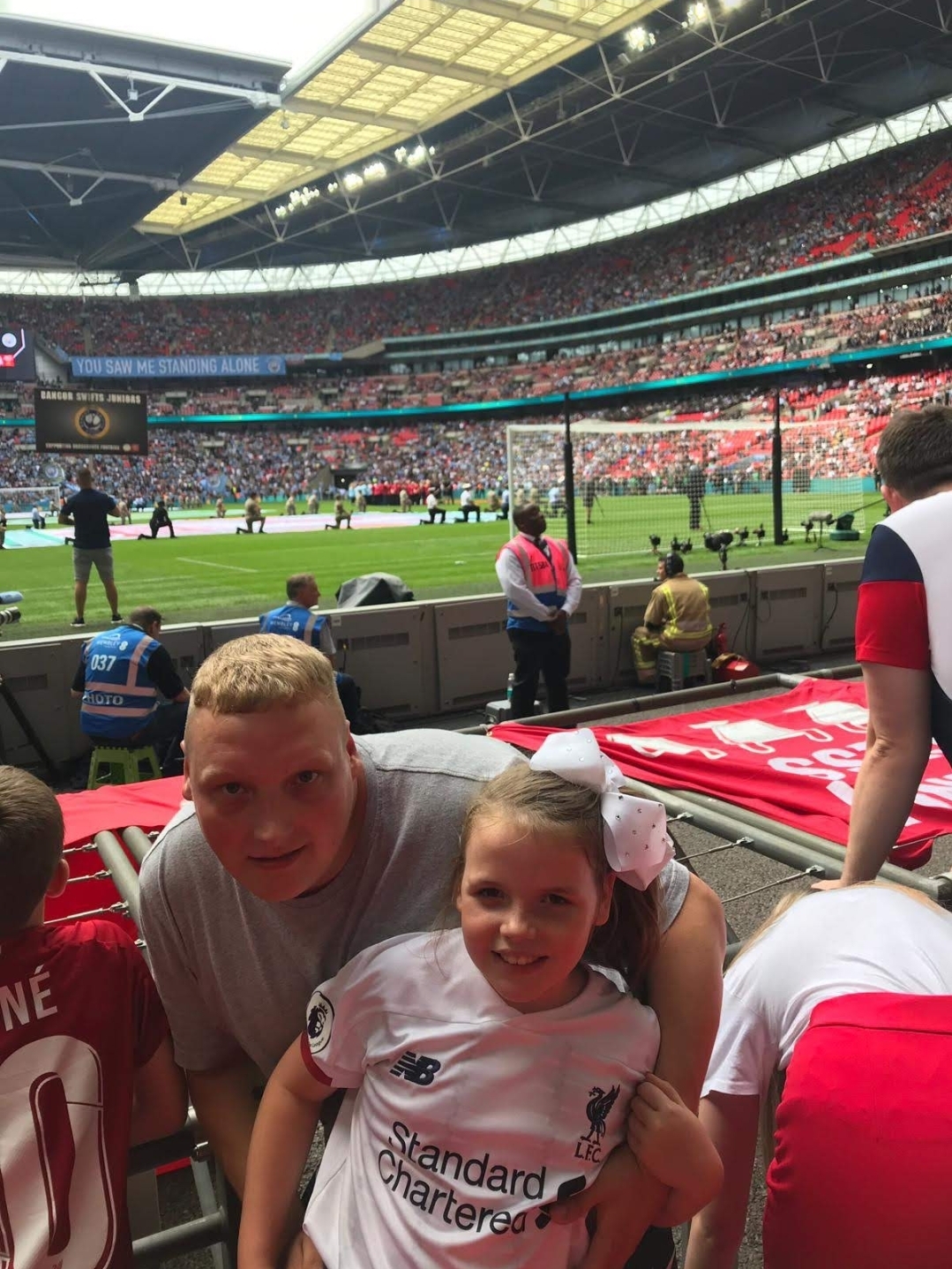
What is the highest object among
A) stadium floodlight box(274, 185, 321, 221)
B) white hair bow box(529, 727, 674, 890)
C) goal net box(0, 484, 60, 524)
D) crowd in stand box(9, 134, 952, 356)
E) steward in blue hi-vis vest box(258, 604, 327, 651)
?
stadium floodlight box(274, 185, 321, 221)

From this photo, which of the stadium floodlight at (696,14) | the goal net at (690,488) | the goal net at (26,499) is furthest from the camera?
the goal net at (26,499)

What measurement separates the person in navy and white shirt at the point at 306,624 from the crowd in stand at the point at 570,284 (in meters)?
45.8

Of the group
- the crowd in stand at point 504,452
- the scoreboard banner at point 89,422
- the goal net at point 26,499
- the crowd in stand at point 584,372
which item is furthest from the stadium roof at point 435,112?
the scoreboard banner at point 89,422

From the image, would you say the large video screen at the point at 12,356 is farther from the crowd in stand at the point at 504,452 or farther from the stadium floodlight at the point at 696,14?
the stadium floodlight at the point at 696,14

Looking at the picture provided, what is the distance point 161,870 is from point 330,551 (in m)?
20.9

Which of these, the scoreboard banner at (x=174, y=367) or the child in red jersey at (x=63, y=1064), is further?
the scoreboard banner at (x=174, y=367)

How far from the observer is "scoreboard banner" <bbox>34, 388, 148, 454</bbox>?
10.9 m

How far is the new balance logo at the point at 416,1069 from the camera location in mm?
1361

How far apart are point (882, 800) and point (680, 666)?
6588mm

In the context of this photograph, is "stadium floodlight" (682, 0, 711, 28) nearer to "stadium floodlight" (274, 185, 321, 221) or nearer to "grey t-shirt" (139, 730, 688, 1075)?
"stadium floodlight" (274, 185, 321, 221)

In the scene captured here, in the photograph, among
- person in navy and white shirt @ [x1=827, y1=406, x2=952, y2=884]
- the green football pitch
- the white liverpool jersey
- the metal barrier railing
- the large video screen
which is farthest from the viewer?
the large video screen

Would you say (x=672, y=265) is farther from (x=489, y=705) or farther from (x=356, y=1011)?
(x=356, y=1011)

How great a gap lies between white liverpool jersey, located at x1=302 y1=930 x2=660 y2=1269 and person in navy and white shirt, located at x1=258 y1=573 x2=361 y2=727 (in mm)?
5571

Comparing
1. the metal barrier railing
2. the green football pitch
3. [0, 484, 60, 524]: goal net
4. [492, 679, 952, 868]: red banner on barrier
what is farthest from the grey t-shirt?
[0, 484, 60, 524]: goal net
